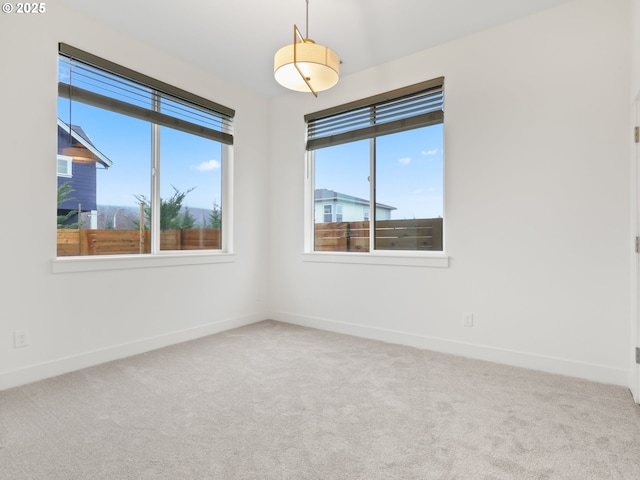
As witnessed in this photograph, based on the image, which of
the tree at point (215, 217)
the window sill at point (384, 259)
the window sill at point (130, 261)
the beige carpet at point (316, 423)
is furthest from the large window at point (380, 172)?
the beige carpet at point (316, 423)

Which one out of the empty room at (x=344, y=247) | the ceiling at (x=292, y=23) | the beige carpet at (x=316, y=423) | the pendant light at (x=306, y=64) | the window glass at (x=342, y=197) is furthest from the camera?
the window glass at (x=342, y=197)

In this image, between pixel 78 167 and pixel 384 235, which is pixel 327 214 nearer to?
pixel 384 235

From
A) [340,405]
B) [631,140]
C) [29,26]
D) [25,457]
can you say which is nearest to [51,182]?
[29,26]

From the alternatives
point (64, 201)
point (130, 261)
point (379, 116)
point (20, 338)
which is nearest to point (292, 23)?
point (379, 116)

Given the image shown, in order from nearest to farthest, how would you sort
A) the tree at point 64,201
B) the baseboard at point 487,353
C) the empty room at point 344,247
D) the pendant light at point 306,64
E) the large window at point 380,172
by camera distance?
the empty room at point 344,247 → the pendant light at point 306,64 → the baseboard at point 487,353 → the tree at point 64,201 → the large window at point 380,172

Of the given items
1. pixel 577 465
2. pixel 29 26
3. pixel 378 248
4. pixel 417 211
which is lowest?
pixel 577 465

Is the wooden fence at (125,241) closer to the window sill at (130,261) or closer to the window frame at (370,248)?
the window sill at (130,261)

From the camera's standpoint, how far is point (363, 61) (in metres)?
3.46

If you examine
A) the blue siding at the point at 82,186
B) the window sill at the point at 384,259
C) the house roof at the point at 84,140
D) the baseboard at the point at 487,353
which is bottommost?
the baseboard at the point at 487,353

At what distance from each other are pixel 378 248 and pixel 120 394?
8.33 ft

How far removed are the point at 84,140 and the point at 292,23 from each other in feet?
6.42

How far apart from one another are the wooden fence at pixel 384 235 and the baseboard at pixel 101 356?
1.42 m

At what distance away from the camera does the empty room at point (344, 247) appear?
1838 millimetres

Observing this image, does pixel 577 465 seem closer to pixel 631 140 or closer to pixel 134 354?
pixel 631 140
